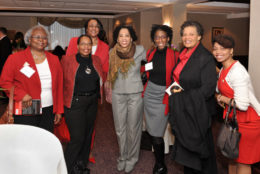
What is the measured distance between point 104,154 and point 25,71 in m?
1.79

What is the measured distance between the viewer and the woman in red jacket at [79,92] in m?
2.55

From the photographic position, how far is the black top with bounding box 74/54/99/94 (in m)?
2.55

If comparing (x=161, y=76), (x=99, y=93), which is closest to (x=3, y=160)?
(x=99, y=93)

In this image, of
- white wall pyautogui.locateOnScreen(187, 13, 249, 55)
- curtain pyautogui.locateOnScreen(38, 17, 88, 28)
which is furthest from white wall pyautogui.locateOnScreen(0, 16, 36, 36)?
white wall pyautogui.locateOnScreen(187, 13, 249, 55)

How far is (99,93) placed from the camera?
283 centimetres

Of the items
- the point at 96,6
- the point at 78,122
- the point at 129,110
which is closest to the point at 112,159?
the point at 129,110

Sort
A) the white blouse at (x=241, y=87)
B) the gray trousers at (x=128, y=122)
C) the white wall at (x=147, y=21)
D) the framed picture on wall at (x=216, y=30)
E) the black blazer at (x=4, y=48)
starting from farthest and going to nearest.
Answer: the framed picture on wall at (x=216, y=30), the white wall at (x=147, y=21), the black blazer at (x=4, y=48), the gray trousers at (x=128, y=122), the white blouse at (x=241, y=87)

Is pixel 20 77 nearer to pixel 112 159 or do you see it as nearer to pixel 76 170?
pixel 76 170

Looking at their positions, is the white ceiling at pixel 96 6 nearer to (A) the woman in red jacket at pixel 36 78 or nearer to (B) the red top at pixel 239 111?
(A) the woman in red jacket at pixel 36 78

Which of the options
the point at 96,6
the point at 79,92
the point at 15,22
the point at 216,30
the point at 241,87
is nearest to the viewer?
the point at 241,87

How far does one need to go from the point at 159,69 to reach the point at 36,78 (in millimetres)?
1264

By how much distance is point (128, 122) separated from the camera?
9.47 feet

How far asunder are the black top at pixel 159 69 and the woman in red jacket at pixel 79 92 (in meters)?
0.59

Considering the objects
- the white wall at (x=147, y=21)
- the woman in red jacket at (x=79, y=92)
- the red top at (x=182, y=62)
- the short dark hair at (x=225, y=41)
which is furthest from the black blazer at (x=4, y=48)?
the white wall at (x=147, y=21)
